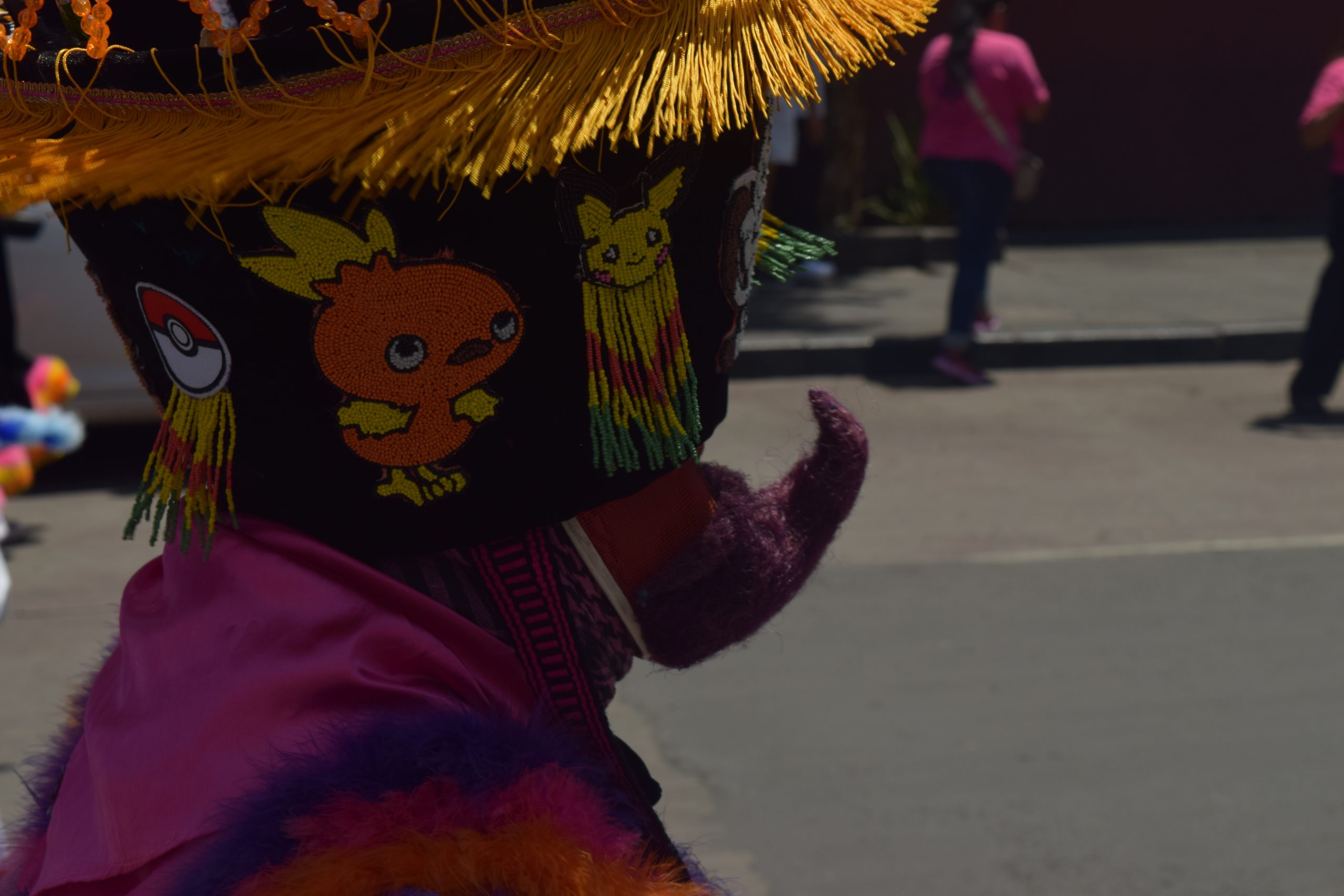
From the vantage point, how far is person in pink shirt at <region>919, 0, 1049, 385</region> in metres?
7.60

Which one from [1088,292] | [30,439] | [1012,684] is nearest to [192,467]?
[1012,684]

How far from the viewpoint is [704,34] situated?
3.90ft

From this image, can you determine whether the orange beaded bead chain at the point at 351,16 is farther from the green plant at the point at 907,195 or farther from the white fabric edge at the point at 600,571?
the green plant at the point at 907,195

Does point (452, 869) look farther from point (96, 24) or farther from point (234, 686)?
point (96, 24)

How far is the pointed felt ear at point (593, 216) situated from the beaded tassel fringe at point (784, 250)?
0.34m

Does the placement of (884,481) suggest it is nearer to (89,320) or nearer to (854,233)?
(89,320)

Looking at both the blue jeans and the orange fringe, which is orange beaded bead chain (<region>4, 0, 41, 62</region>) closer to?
the orange fringe

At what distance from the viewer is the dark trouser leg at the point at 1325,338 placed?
7.02m

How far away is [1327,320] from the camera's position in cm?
704

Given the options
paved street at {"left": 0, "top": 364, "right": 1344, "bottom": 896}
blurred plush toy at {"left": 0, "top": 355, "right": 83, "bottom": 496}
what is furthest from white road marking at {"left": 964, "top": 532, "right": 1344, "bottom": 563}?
blurred plush toy at {"left": 0, "top": 355, "right": 83, "bottom": 496}

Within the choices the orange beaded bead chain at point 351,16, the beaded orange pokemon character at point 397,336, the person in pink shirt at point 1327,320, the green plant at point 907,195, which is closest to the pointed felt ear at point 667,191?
the beaded orange pokemon character at point 397,336

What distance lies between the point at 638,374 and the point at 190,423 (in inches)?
14.5

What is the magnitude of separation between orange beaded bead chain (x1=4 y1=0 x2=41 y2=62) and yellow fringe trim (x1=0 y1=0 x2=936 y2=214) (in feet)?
0.08

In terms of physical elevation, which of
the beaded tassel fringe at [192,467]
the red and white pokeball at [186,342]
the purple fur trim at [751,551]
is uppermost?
the red and white pokeball at [186,342]
